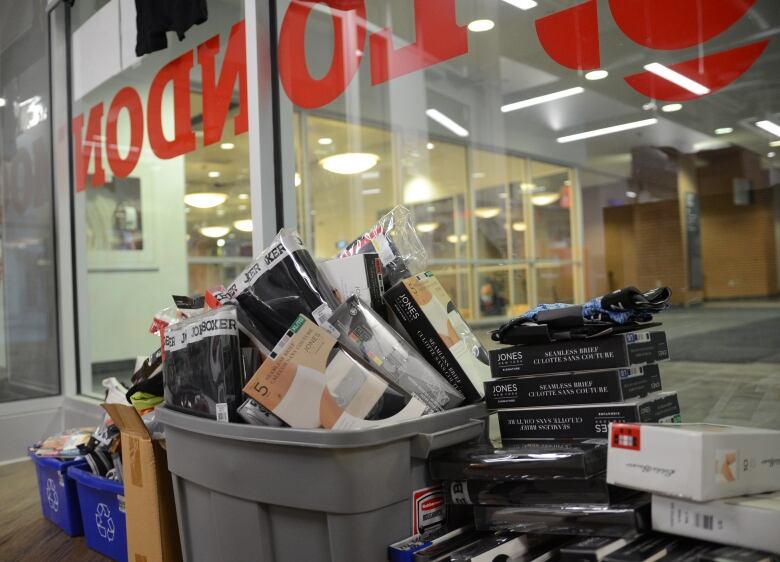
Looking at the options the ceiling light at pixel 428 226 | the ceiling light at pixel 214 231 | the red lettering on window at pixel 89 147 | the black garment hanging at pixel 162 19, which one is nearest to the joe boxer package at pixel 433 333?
the black garment hanging at pixel 162 19

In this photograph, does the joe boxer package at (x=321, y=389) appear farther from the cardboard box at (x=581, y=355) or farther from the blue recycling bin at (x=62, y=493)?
the blue recycling bin at (x=62, y=493)

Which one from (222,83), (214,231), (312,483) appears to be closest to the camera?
(312,483)

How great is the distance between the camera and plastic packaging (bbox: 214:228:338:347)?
1.23m

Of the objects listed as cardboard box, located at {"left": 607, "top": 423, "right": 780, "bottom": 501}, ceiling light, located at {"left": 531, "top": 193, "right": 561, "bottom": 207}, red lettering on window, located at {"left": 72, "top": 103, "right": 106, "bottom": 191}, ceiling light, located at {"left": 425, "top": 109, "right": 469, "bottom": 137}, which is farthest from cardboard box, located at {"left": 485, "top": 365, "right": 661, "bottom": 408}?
red lettering on window, located at {"left": 72, "top": 103, "right": 106, "bottom": 191}

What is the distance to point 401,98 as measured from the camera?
7.77 ft

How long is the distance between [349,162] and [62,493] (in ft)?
6.33

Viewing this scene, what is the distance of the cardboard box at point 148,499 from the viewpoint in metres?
1.48

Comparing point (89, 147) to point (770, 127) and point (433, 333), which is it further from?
point (770, 127)

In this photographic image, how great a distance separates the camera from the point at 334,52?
2.13m

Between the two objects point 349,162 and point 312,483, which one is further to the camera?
point 349,162

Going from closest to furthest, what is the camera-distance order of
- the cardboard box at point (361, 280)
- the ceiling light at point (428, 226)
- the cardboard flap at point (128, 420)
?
1. the cardboard box at point (361, 280)
2. the cardboard flap at point (128, 420)
3. the ceiling light at point (428, 226)

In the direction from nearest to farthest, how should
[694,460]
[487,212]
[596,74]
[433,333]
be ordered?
[694,460], [433,333], [596,74], [487,212]

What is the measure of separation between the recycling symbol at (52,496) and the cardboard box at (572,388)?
5.46ft

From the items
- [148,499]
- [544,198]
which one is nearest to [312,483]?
[148,499]
